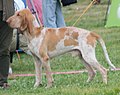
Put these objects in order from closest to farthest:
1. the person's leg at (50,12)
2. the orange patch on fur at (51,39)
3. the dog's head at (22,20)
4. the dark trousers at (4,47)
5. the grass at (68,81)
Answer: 1. the grass at (68,81)
2. the dog's head at (22,20)
3. the orange patch on fur at (51,39)
4. the dark trousers at (4,47)
5. the person's leg at (50,12)

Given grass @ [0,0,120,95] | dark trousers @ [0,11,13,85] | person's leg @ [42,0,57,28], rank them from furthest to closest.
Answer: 1. person's leg @ [42,0,57,28]
2. dark trousers @ [0,11,13,85]
3. grass @ [0,0,120,95]

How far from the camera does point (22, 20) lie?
9250mm

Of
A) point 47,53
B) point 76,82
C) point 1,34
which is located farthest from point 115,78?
point 1,34

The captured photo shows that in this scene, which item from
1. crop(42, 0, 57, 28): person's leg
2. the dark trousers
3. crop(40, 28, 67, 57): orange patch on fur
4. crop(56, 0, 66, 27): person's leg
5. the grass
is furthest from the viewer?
crop(56, 0, 66, 27): person's leg

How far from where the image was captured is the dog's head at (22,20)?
9180mm

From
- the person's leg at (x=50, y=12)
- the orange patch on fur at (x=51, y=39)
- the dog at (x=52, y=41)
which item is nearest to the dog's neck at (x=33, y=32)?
the dog at (x=52, y=41)

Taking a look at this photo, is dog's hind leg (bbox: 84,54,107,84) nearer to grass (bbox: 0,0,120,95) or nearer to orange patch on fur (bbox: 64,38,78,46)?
grass (bbox: 0,0,120,95)

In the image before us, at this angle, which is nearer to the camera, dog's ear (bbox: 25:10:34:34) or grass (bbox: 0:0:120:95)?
grass (bbox: 0:0:120:95)

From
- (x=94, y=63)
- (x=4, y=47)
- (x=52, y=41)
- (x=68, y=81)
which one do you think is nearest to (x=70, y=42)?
(x=52, y=41)

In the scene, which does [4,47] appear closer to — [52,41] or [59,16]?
[52,41]

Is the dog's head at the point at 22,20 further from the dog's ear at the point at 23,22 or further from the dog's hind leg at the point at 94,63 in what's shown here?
the dog's hind leg at the point at 94,63

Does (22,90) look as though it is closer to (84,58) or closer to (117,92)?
(84,58)

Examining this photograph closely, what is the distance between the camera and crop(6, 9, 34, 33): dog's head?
9.18 meters

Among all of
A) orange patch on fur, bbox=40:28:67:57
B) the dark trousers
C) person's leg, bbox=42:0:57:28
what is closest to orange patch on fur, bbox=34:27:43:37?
orange patch on fur, bbox=40:28:67:57
